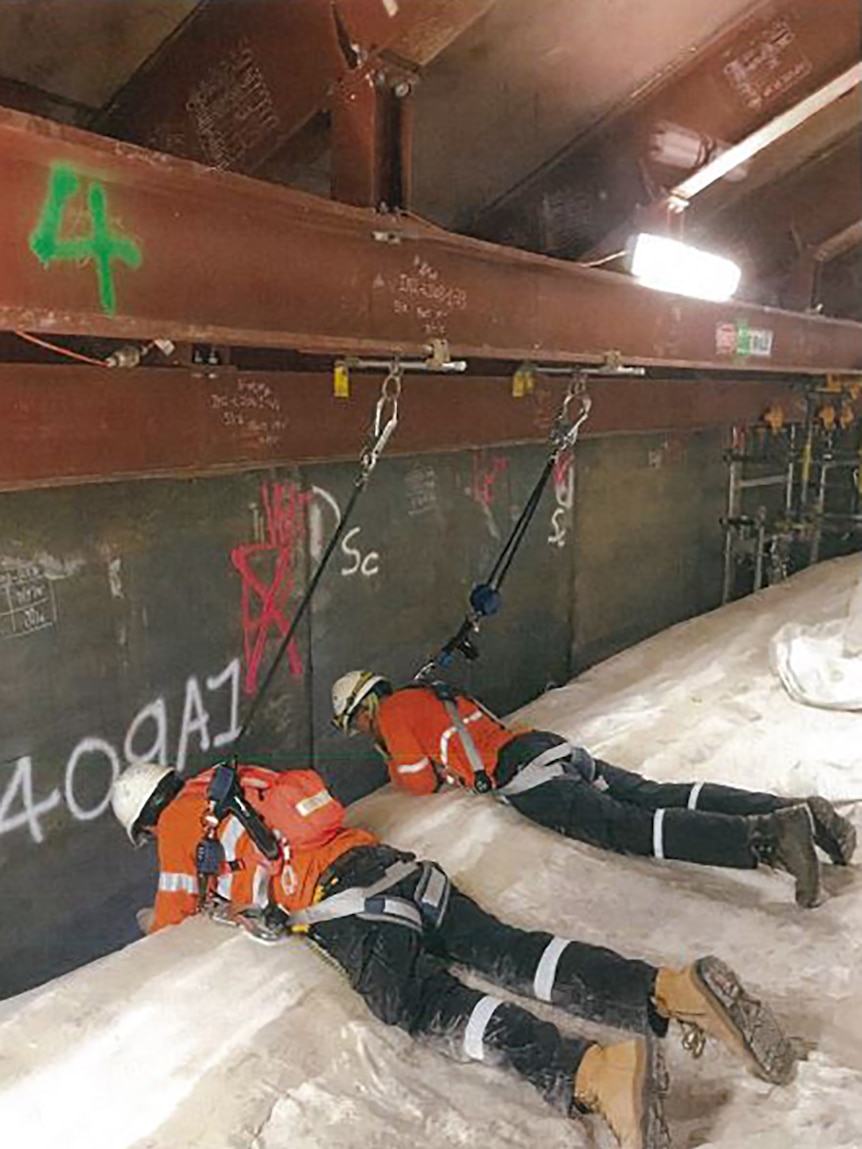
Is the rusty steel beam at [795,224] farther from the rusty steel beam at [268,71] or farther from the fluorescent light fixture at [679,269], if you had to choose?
the rusty steel beam at [268,71]

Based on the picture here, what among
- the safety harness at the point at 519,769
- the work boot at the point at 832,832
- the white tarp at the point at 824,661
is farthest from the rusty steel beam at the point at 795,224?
the work boot at the point at 832,832

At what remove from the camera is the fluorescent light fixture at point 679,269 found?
4.89m

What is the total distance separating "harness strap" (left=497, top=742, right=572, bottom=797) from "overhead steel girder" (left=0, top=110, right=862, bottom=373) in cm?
179

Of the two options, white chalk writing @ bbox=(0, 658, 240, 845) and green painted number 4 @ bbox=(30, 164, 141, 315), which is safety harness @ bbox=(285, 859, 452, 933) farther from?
green painted number 4 @ bbox=(30, 164, 141, 315)

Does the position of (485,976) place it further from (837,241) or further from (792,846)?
(837,241)

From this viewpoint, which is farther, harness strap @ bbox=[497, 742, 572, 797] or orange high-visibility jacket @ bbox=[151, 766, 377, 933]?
harness strap @ bbox=[497, 742, 572, 797]

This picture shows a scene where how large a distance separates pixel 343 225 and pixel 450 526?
117 inches

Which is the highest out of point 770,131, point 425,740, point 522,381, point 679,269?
point 770,131

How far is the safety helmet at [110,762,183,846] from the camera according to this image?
3471 millimetres

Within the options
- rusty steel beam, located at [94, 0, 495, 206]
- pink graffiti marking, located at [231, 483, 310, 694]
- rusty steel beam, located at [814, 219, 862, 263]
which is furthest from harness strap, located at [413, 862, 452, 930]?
rusty steel beam, located at [814, 219, 862, 263]

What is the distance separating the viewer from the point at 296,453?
14.3 ft

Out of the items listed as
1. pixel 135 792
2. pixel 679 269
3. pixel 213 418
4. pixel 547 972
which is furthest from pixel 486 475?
pixel 547 972

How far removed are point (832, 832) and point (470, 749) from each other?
1.56 metres

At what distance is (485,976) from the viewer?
3.28 meters
